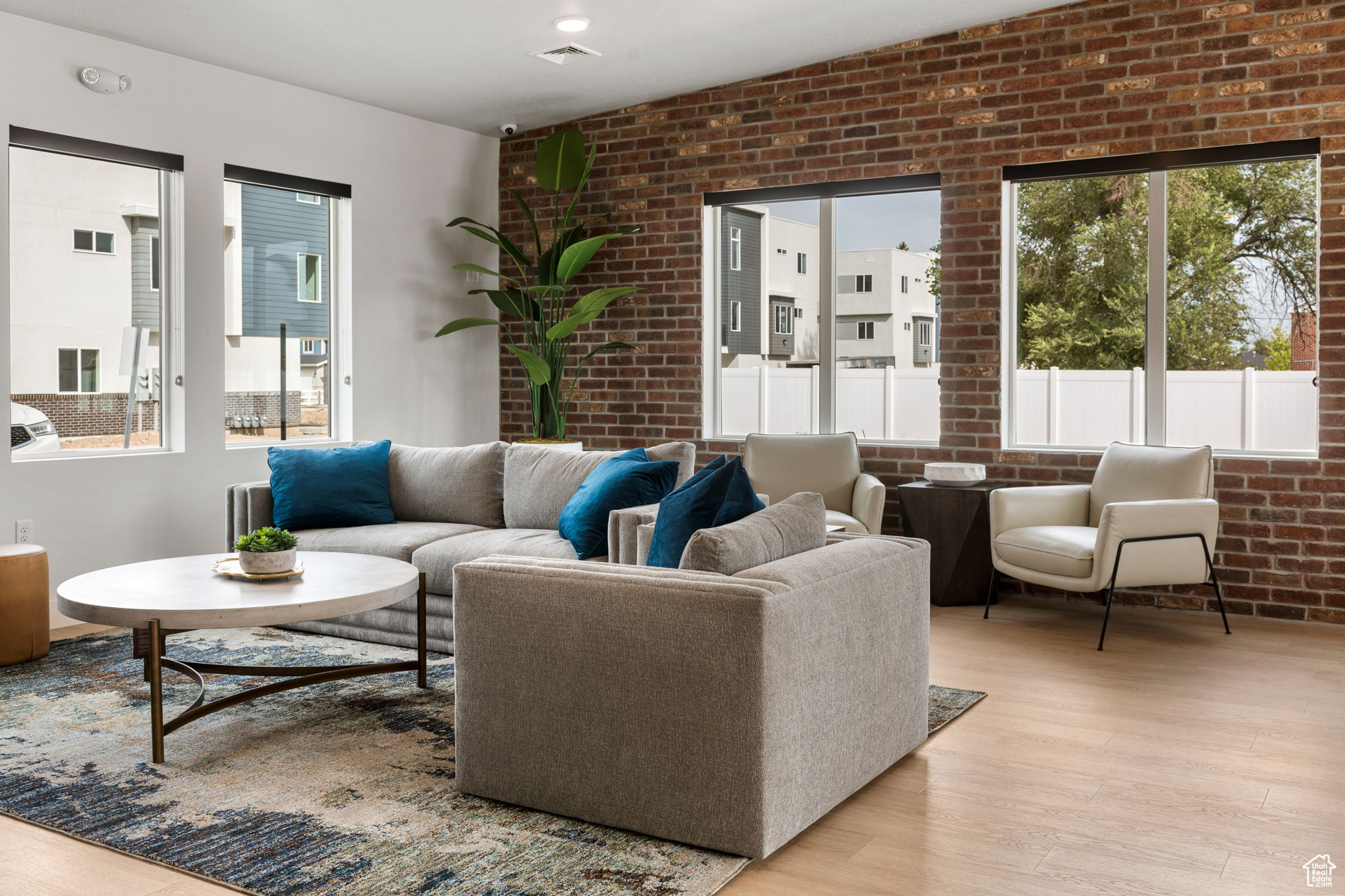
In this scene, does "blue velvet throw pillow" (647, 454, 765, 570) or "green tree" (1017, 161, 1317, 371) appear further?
"green tree" (1017, 161, 1317, 371)

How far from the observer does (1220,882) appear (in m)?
2.26

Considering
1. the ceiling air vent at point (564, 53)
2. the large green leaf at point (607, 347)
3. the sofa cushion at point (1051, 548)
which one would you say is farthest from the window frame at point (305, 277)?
the sofa cushion at point (1051, 548)

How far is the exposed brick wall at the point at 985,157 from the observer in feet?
15.9

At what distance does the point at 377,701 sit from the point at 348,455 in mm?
1664

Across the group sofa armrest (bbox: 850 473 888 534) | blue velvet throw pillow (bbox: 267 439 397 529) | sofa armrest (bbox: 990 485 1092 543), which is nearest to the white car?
blue velvet throw pillow (bbox: 267 439 397 529)

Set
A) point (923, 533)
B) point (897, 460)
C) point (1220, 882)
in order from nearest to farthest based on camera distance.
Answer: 1. point (1220, 882)
2. point (923, 533)
3. point (897, 460)

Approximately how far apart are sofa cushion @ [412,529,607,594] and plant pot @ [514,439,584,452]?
1.88 feet

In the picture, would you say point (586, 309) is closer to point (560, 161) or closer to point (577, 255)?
point (577, 255)

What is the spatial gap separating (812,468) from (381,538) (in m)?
2.29

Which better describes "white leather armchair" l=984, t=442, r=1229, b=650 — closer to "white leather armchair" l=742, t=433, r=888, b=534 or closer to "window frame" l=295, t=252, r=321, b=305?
"white leather armchair" l=742, t=433, r=888, b=534

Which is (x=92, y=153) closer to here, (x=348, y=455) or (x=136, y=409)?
(x=136, y=409)

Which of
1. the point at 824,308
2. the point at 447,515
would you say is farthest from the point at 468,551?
the point at 824,308

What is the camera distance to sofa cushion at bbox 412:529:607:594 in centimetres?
408

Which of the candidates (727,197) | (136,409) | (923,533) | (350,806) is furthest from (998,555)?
(136,409)
